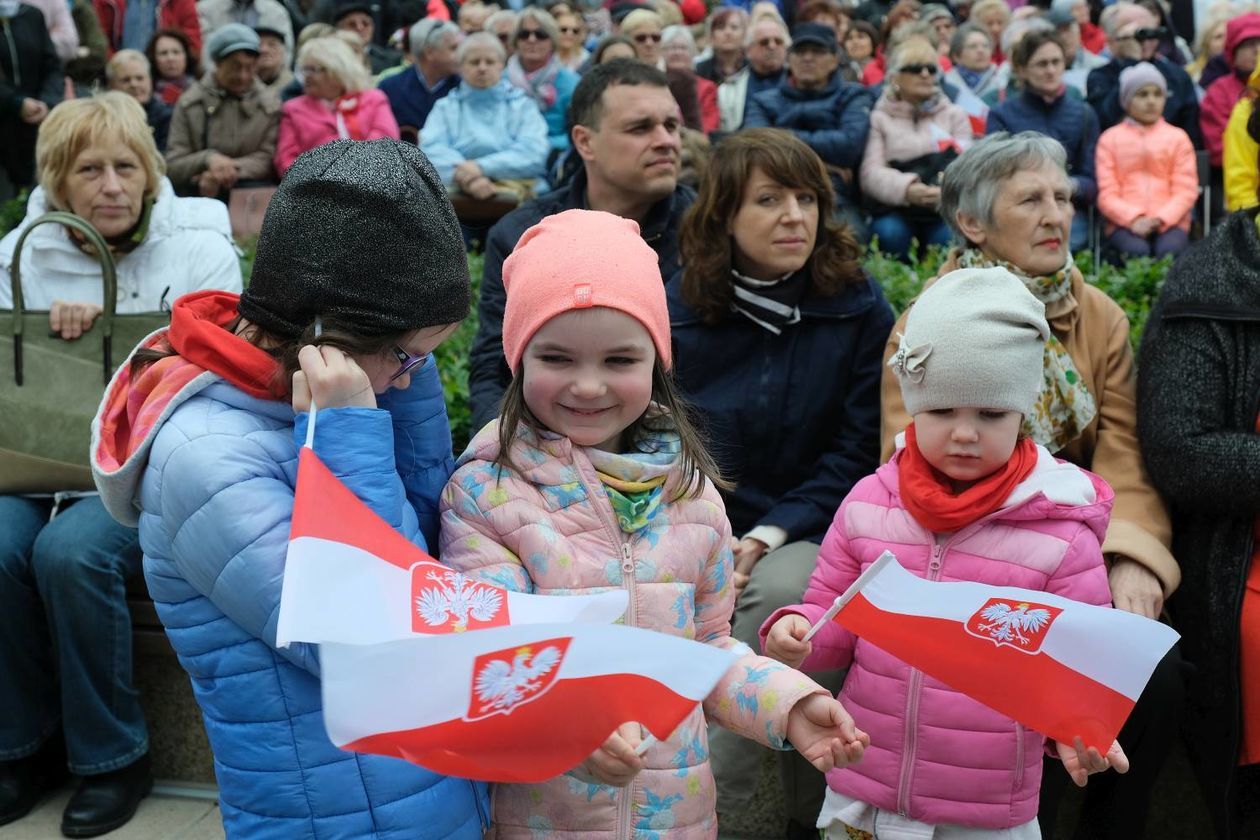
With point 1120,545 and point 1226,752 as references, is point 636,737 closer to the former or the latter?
point 1120,545

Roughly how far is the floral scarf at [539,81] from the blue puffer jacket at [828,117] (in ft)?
5.46

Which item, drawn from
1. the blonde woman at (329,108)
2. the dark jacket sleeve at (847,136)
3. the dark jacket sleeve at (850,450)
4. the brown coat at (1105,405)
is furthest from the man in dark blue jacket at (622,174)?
the blonde woman at (329,108)

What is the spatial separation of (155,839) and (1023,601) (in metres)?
2.74

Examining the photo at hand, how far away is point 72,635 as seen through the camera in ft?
12.7

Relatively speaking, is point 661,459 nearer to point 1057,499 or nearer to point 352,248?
point 352,248

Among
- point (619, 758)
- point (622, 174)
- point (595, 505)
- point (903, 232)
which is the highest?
point (622, 174)

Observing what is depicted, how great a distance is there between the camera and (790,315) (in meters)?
3.86

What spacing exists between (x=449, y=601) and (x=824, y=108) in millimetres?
6741

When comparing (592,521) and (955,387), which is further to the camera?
(955,387)

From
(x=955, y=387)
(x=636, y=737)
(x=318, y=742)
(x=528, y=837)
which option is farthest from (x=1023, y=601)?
(x=318, y=742)

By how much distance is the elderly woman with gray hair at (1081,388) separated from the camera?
3336 mm

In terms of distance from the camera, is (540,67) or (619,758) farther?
(540,67)

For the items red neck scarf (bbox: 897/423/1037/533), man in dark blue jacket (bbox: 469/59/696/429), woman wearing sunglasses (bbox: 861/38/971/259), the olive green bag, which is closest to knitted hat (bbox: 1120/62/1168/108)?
woman wearing sunglasses (bbox: 861/38/971/259)

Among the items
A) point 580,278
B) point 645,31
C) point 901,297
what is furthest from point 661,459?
point 645,31
